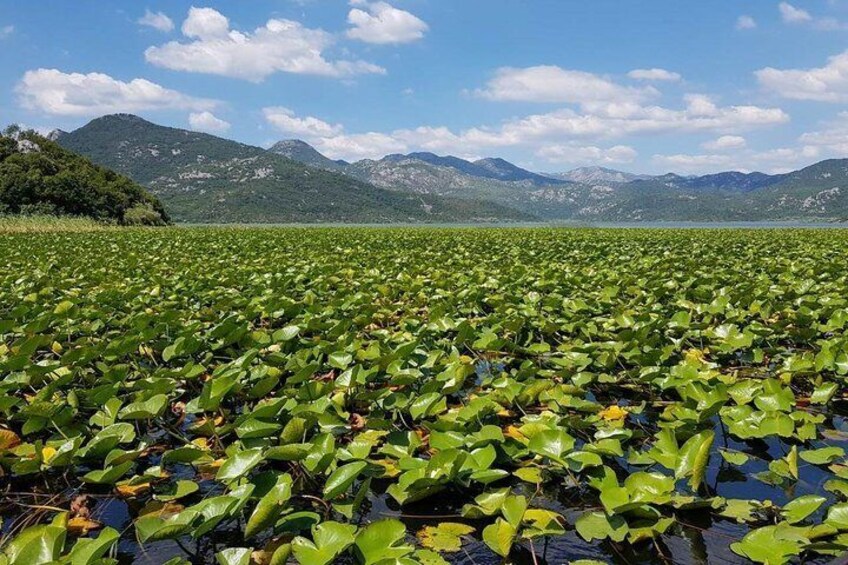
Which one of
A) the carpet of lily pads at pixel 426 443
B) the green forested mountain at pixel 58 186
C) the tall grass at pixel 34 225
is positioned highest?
the green forested mountain at pixel 58 186

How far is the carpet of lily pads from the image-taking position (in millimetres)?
1970

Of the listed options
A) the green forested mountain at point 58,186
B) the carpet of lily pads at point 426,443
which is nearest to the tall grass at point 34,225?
the green forested mountain at point 58,186

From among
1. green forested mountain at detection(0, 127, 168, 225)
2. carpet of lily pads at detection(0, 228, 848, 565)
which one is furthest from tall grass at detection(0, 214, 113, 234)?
carpet of lily pads at detection(0, 228, 848, 565)

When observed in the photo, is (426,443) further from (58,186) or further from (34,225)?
(58,186)

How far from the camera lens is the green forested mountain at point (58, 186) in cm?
4822

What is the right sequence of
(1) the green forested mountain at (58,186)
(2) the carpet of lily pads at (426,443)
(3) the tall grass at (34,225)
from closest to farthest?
(2) the carpet of lily pads at (426,443) → (3) the tall grass at (34,225) → (1) the green forested mountain at (58,186)

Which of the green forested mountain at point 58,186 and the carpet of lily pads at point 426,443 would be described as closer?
the carpet of lily pads at point 426,443

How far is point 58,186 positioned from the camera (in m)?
49.9

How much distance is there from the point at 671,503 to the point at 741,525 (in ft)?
0.87

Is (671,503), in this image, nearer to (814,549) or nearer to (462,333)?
(814,549)

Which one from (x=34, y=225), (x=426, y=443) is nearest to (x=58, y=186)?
(x=34, y=225)

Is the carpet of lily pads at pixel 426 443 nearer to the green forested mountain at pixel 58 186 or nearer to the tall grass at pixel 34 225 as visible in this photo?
the tall grass at pixel 34 225

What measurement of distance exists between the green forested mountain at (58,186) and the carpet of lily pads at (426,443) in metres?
53.6

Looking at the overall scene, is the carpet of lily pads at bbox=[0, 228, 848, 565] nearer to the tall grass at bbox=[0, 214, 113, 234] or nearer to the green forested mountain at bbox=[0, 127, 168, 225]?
the tall grass at bbox=[0, 214, 113, 234]
